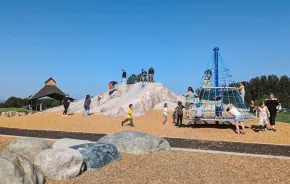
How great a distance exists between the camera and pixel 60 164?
7.05 metres

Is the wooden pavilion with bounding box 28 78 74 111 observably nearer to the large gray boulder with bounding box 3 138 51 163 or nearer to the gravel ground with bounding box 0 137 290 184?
the large gray boulder with bounding box 3 138 51 163

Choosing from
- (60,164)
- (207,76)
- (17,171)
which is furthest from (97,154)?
(207,76)

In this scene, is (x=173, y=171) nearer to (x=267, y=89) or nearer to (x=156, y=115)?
(x=156, y=115)

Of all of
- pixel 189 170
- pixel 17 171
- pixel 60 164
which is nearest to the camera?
pixel 17 171

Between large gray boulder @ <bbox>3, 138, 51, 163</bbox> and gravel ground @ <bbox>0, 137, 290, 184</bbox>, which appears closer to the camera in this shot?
gravel ground @ <bbox>0, 137, 290, 184</bbox>

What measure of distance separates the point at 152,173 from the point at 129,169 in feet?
2.23

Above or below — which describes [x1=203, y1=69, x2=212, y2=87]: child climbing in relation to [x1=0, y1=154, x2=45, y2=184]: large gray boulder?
above

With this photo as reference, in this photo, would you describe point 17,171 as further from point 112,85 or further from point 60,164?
point 112,85

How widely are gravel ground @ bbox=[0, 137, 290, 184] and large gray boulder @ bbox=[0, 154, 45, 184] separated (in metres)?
0.77

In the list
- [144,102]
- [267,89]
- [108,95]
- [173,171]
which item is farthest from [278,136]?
[267,89]

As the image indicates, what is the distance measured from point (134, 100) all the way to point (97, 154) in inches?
643

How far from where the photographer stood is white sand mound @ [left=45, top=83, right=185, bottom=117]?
2387 cm

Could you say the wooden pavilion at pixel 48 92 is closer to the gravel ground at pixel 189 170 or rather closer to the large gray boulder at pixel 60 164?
the gravel ground at pixel 189 170

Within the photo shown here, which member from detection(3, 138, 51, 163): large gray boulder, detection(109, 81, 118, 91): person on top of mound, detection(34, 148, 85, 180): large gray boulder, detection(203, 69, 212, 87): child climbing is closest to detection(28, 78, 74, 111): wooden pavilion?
detection(109, 81, 118, 91): person on top of mound
